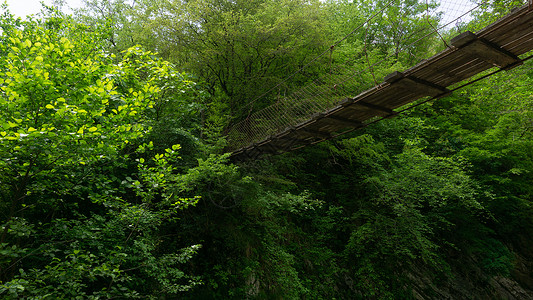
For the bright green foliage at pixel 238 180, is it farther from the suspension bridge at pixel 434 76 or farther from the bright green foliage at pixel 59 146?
the suspension bridge at pixel 434 76

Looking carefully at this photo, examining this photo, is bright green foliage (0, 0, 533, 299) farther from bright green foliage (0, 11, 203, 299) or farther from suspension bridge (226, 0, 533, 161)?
suspension bridge (226, 0, 533, 161)

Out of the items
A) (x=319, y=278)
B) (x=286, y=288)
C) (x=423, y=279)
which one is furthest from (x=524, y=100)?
(x=286, y=288)

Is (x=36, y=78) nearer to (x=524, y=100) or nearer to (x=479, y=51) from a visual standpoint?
(x=479, y=51)

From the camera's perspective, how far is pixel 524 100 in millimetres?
8352

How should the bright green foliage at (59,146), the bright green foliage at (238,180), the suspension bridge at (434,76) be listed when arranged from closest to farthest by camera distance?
the bright green foliage at (59,146) < the suspension bridge at (434,76) < the bright green foliage at (238,180)

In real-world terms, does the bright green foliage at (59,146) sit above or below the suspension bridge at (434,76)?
below

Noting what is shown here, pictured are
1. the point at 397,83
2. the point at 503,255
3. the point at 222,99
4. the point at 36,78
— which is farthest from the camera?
the point at 503,255

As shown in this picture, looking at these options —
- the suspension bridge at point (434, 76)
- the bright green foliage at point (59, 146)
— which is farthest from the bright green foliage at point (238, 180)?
the suspension bridge at point (434, 76)

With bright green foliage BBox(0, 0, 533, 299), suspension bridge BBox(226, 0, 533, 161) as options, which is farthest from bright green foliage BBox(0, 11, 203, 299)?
suspension bridge BBox(226, 0, 533, 161)

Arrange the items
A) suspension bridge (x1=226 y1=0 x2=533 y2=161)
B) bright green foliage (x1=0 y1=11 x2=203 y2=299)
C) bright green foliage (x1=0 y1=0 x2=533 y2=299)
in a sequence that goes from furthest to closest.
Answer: bright green foliage (x1=0 y1=0 x2=533 y2=299)
suspension bridge (x1=226 y1=0 x2=533 y2=161)
bright green foliage (x1=0 y1=11 x2=203 y2=299)

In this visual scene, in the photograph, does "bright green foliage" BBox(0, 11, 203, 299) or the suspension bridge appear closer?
"bright green foliage" BBox(0, 11, 203, 299)

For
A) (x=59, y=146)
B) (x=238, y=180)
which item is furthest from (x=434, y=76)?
(x=59, y=146)

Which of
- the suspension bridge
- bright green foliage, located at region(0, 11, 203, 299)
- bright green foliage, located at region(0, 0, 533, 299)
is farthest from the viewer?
bright green foliage, located at region(0, 0, 533, 299)

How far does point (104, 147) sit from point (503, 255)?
13.9 meters
